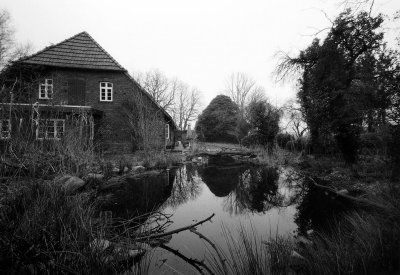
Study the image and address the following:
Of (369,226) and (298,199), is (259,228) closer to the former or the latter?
(369,226)

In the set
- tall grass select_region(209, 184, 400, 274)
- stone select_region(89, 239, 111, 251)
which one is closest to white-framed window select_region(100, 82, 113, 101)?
stone select_region(89, 239, 111, 251)

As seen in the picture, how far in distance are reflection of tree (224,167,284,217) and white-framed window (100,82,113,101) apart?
45.9 feet

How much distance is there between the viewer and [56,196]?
324cm

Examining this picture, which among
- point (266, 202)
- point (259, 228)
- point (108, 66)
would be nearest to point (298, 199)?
point (266, 202)

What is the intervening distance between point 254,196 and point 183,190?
8.75ft

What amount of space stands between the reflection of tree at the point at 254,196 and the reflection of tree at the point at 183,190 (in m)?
1.36

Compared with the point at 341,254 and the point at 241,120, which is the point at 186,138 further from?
the point at 341,254

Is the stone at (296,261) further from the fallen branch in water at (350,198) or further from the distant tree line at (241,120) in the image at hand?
the distant tree line at (241,120)

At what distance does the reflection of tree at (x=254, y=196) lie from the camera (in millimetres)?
6188

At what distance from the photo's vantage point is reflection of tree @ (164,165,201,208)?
6.77m

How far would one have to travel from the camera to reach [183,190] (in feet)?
26.6

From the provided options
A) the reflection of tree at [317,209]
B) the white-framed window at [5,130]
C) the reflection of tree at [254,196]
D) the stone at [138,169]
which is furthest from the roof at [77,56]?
the reflection of tree at [317,209]

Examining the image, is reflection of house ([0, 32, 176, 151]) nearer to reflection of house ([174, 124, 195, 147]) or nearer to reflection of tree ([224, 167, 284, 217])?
reflection of tree ([224, 167, 284, 217])

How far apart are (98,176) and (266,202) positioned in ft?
19.5
